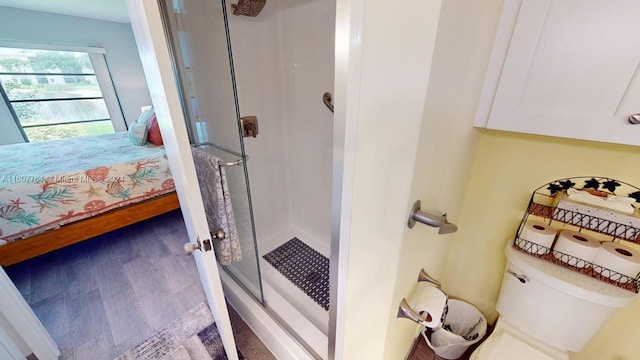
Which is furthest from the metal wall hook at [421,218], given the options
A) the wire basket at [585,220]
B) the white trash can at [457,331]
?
the white trash can at [457,331]

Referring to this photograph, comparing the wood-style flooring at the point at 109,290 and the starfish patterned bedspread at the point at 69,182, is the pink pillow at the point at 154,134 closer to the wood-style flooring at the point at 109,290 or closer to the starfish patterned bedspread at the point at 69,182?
the starfish patterned bedspread at the point at 69,182

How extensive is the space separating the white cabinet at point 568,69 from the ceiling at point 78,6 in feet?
14.0

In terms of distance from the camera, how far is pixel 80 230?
1.84 m

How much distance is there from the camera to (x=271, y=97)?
1747 mm

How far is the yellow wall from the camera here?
855 mm

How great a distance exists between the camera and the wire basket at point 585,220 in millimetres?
802

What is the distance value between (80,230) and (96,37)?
3855 mm

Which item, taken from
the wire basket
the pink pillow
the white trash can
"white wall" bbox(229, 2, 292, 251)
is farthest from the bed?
the wire basket

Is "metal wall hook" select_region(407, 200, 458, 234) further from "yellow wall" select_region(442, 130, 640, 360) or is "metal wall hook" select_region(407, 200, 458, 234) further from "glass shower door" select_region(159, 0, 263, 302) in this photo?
"glass shower door" select_region(159, 0, 263, 302)

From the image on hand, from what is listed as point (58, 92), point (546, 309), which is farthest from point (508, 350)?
point (58, 92)

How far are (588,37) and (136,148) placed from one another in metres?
3.32

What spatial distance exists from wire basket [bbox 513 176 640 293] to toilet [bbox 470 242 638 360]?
29mm

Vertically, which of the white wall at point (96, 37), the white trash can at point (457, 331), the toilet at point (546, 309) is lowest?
the white trash can at point (457, 331)

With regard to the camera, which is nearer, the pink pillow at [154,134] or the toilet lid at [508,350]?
the toilet lid at [508,350]
